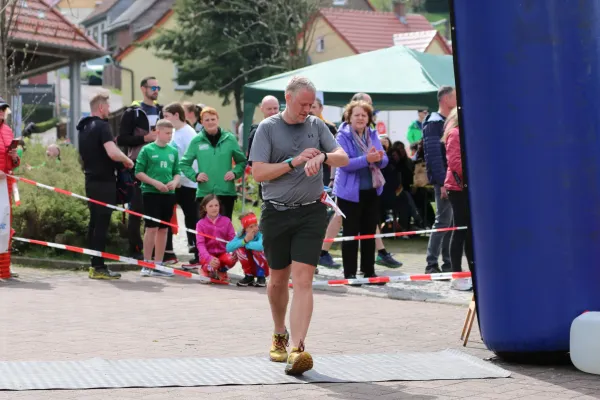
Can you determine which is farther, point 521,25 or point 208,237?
point 208,237

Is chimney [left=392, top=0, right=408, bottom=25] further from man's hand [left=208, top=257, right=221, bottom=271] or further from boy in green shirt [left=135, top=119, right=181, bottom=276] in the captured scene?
man's hand [left=208, top=257, right=221, bottom=271]

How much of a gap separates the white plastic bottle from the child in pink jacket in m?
5.63

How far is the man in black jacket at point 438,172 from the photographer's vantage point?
40.6 feet

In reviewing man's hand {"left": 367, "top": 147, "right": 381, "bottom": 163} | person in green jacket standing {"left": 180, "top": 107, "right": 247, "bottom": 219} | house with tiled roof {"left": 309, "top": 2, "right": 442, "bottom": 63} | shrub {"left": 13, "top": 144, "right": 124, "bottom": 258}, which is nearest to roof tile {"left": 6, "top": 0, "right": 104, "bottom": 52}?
shrub {"left": 13, "top": 144, "right": 124, "bottom": 258}

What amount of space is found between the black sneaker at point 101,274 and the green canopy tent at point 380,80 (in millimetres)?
5303

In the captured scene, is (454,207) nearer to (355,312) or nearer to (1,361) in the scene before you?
(355,312)


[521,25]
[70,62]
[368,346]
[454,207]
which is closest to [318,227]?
[368,346]

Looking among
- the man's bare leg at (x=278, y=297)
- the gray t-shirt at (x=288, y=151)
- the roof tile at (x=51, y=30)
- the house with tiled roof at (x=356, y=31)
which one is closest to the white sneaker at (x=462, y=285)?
the man's bare leg at (x=278, y=297)

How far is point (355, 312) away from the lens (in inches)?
400

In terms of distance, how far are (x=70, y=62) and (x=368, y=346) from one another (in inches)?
917

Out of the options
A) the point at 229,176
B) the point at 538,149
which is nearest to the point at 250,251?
the point at 229,176

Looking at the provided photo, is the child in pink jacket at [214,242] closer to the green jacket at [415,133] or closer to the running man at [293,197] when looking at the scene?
the running man at [293,197]

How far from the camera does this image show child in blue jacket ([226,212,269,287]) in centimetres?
1198

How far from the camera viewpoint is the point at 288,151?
24.6 ft
